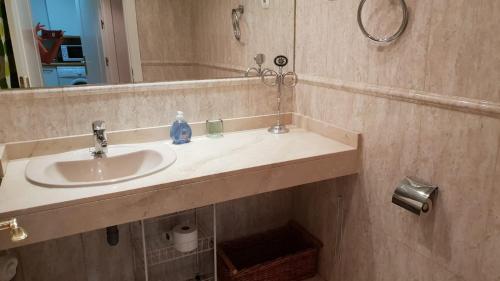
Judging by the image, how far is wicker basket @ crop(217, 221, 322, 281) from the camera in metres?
1.90

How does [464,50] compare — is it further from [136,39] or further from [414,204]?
[136,39]

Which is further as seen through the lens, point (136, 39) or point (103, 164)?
point (136, 39)

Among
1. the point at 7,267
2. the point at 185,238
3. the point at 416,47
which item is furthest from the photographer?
the point at 185,238

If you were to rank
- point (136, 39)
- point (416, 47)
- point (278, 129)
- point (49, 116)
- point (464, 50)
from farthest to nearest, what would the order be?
point (278, 129), point (136, 39), point (49, 116), point (416, 47), point (464, 50)

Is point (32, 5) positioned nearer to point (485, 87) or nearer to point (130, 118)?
point (130, 118)

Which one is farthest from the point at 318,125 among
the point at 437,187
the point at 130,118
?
the point at 130,118

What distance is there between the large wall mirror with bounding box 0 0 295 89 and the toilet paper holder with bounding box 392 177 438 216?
38.6 inches

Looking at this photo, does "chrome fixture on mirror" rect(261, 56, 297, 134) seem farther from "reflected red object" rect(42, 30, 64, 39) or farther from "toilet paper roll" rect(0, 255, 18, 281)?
"toilet paper roll" rect(0, 255, 18, 281)

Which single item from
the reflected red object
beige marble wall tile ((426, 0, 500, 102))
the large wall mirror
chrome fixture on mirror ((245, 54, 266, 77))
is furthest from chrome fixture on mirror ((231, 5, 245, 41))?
beige marble wall tile ((426, 0, 500, 102))

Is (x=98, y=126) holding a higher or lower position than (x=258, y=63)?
lower

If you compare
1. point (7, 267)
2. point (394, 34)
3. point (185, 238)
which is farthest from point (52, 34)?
point (394, 34)

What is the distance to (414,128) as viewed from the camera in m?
1.34

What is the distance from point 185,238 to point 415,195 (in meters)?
1.07

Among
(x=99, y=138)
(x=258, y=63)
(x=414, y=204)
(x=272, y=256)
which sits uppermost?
(x=258, y=63)
